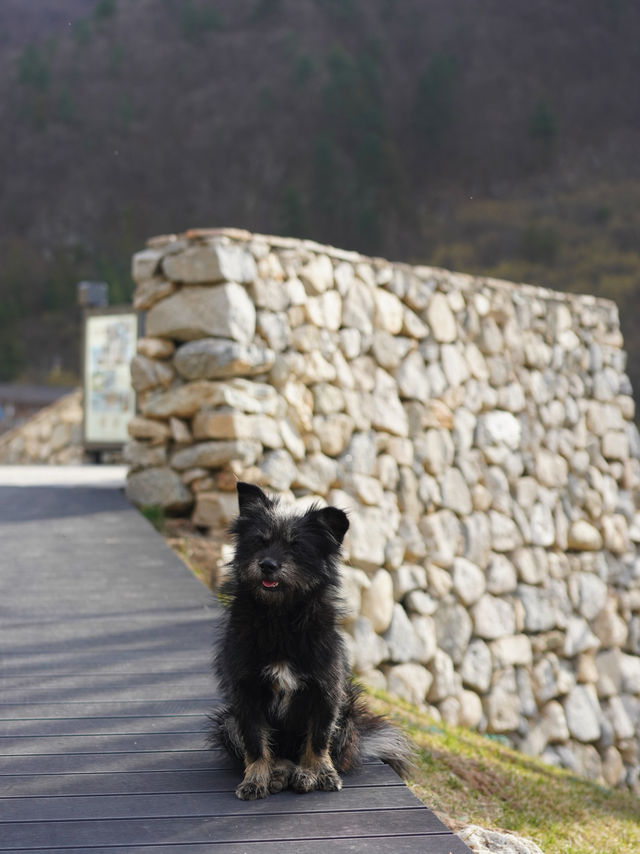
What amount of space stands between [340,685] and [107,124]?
190 ft

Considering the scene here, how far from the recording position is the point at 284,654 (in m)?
3.24

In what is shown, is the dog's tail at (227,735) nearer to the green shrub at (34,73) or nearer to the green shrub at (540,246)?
the green shrub at (540,246)

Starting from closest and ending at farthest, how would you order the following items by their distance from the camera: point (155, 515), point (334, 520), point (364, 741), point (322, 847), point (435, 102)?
point (322, 847) → point (334, 520) → point (364, 741) → point (155, 515) → point (435, 102)

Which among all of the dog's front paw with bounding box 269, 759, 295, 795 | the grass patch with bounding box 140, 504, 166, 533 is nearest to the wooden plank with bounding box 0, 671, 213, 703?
the dog's front paw with bounding box 269, 759, 295, 795

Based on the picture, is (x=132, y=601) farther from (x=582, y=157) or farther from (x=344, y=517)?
(x=582, y=157)

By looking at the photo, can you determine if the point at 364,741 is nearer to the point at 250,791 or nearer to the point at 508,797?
the point at 250,791

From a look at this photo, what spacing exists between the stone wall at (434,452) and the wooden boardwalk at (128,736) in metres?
1.39

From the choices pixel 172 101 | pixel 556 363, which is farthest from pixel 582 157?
pixel 556 363

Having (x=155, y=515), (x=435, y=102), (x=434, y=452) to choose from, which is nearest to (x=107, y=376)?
(x=434, y=452)

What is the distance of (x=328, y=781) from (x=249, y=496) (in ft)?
3.06

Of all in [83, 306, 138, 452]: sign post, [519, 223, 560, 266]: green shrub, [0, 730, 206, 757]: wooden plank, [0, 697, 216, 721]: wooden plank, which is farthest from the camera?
[519, 223, 560, 266]: green shrub

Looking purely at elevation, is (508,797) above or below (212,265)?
below

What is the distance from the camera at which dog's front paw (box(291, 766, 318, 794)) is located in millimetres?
3186

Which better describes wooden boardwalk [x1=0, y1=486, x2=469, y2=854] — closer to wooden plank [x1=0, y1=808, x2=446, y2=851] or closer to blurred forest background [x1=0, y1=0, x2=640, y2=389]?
wooden plank [x1=0, y1=808, x2=446, y2=851]
